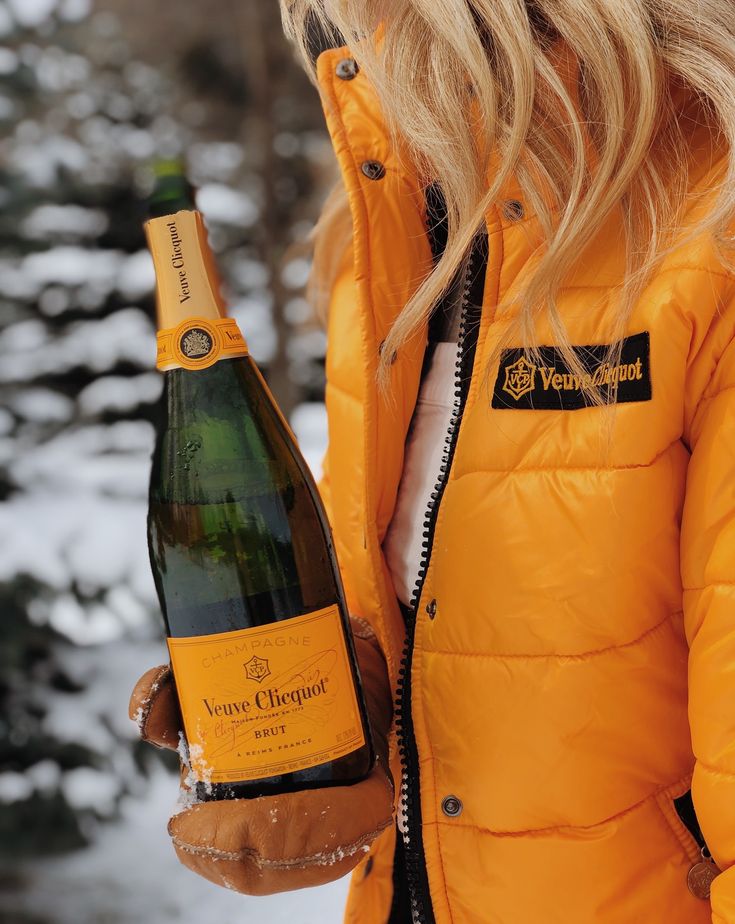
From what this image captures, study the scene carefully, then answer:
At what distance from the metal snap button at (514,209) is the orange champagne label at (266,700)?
34 cm

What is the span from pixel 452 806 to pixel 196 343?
0.44 metres

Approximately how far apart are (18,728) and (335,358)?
1.45 m

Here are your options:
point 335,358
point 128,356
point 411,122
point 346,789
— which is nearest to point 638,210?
point 411,122

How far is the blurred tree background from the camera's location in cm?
188

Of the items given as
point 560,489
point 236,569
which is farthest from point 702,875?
point 236,569

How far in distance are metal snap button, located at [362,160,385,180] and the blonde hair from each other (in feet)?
0.24

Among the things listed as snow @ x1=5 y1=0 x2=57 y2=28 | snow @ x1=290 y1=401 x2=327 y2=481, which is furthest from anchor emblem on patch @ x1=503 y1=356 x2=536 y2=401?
snow @ x1=5 y1=0 x2=57 y2=28

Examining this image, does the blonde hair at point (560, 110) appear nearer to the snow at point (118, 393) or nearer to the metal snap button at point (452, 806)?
the metal snap button at point (452, 806)

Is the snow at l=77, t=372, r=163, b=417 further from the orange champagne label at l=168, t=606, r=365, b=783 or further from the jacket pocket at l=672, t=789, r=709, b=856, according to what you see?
the jacket pocket at l=672, t=789, r=709, b=856

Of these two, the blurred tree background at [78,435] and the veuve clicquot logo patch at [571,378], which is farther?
the blurred tree background at [78,435]

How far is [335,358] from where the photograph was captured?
33.6 inches

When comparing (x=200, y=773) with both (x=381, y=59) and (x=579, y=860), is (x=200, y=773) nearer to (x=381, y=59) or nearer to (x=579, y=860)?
(x=579, y=860)

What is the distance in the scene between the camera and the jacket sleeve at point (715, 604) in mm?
562

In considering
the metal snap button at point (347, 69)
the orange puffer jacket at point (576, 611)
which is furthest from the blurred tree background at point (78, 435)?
the orange puffer jacket at point (576, 611)
